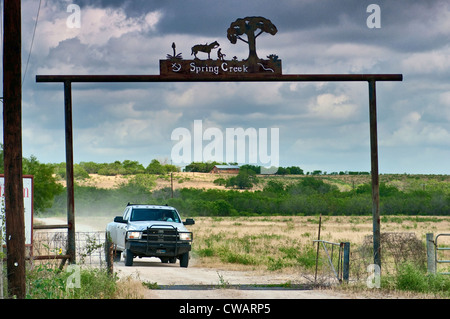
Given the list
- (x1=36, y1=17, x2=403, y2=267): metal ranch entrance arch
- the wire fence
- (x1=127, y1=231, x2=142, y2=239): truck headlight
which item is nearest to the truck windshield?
(x1=127, y1=231, x2=142, y2=239): truck headlight

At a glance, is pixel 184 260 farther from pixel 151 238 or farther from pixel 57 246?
pixel 57 246

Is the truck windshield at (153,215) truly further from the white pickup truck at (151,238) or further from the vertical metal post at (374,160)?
the vertical metal post at (374,160)

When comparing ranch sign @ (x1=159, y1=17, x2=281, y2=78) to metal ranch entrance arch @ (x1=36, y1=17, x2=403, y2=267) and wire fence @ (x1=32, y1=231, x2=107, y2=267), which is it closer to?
metal ranch entrance arch @ (x1=36, y1=17, x2=403, y2=267)

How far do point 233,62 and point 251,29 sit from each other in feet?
3.20

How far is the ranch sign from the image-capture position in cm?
1738

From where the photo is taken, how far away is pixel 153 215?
23406 millimetres

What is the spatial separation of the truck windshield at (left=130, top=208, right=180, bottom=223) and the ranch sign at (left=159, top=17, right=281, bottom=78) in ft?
23.3

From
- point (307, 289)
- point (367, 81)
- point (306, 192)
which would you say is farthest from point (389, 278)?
point (306, 192)

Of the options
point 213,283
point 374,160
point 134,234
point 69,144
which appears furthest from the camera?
point 134,234

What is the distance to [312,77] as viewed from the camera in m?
17.7

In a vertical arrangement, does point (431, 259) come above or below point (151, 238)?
below

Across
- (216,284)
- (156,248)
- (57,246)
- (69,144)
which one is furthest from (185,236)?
(69,144)

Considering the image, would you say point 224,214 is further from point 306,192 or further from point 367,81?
point 367,81

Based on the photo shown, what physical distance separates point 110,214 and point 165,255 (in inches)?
2504
